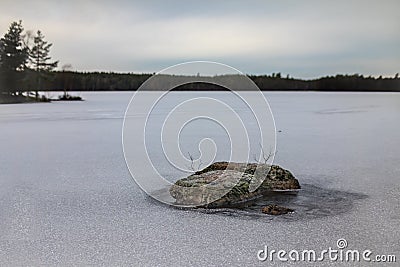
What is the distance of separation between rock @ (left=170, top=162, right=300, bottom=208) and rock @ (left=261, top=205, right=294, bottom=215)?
20cm

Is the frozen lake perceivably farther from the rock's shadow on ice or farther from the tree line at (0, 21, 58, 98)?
the tree line at (0, 21, 58, 98)

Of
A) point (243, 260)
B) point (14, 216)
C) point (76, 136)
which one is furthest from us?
point (76, 136)

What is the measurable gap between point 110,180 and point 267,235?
1624 millimetres

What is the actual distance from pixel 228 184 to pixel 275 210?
1.20 feet

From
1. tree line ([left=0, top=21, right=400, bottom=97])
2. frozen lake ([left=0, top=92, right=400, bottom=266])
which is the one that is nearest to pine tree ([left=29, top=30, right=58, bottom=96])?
tree line ([left=0, top=21, right=400, bottom=97])

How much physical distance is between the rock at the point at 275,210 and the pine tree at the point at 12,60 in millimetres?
19106

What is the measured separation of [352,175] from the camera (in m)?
3.53

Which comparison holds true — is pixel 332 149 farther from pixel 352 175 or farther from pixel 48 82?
pixel 48 82

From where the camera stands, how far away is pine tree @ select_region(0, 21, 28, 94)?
1962cm

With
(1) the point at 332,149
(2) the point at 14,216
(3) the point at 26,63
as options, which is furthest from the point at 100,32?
(3) the point at 26,63

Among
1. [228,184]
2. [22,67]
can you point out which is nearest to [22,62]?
[22,67]

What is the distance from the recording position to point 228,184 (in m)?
2.73

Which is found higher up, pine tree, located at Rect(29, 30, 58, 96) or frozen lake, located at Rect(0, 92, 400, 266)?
pine tree, located at Rect(29, 30, 58, 96)

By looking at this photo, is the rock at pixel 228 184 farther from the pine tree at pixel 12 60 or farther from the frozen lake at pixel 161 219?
the pine tree at pixel 12 60
